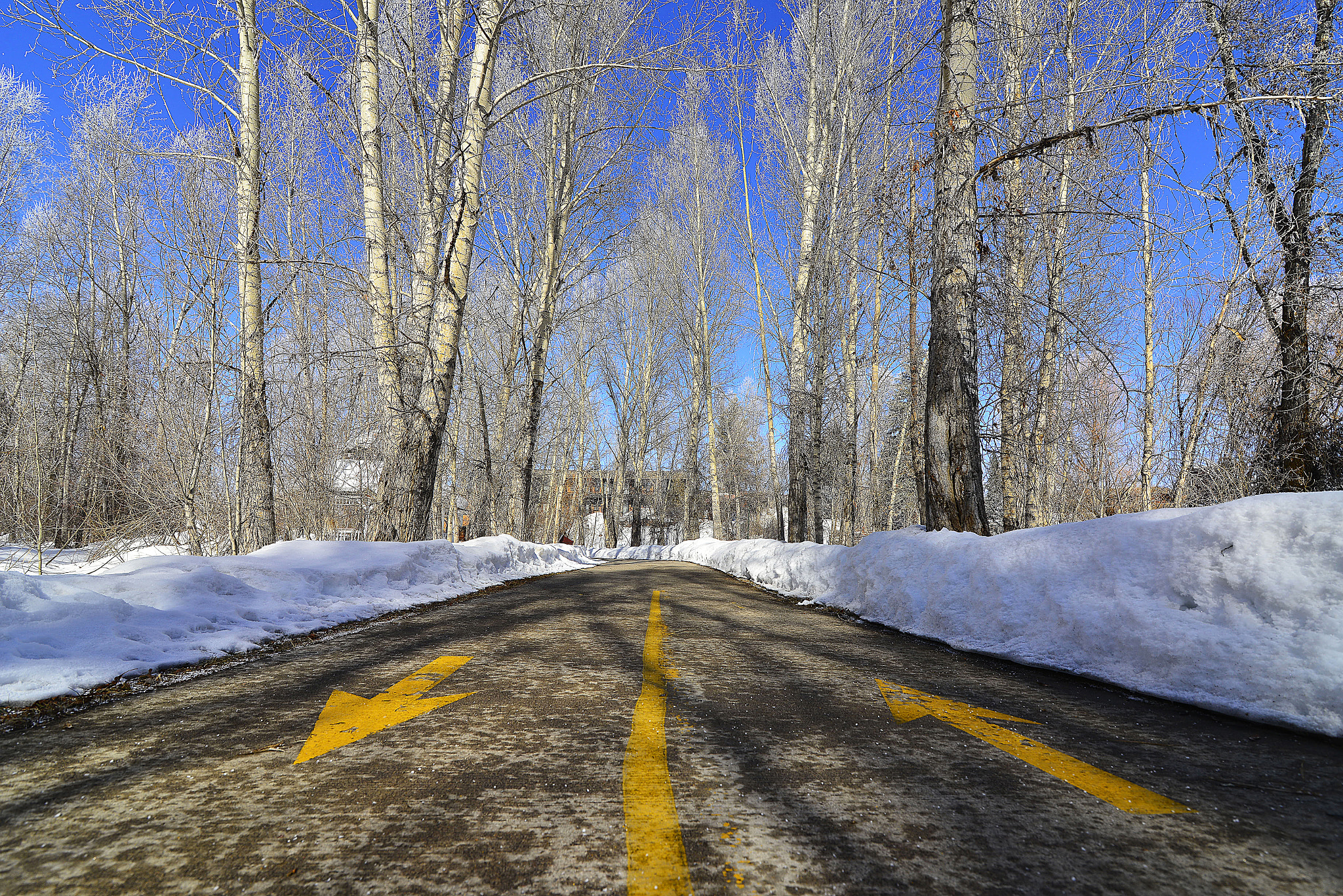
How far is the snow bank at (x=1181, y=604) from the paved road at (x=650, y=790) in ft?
0.66

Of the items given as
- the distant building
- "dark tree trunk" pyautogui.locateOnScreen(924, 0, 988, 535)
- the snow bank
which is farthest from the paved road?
the distant building

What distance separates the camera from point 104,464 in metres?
10.4

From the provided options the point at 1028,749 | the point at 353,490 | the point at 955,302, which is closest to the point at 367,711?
the point at 1028,749

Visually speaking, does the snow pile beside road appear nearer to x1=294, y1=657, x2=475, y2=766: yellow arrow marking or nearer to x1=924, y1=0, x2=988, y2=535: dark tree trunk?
x1=294, y1=657, x2=475, y2=766: yellow arrow marking

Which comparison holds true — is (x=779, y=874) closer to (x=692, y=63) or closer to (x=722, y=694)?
(x=722, y=694)

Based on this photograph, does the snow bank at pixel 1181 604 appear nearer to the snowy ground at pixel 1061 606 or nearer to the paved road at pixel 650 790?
the snowy ground at pixel 1061 606

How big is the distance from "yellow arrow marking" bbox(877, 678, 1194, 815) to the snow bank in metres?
1.05

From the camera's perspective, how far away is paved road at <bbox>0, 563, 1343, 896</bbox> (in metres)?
1.25

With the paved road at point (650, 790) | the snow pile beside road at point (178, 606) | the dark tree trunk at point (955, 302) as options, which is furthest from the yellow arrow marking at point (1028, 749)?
the dark tree trunk at point (955, 302)

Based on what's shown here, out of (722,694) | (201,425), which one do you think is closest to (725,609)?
(722,694)

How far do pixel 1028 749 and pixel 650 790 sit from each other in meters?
1.40

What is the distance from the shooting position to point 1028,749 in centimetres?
212

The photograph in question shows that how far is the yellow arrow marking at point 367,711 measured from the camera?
207 centimetres

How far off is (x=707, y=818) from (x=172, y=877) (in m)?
1.13
